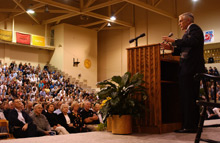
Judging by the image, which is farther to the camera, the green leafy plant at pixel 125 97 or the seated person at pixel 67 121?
the seated person at pixel 67 121

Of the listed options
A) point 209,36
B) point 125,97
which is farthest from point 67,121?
point 209,36

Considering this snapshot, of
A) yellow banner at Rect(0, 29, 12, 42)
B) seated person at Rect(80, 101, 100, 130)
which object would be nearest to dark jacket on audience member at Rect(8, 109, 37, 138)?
seated person at Rect(80, 101, 100, 130)

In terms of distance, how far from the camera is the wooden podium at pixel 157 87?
3.06m

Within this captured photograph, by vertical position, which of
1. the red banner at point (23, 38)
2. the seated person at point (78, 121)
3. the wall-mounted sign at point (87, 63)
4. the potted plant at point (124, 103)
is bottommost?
the seated person at point (78, 121)

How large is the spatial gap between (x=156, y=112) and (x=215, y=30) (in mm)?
11208

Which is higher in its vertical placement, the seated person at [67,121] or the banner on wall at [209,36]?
the banner on wall at [209,36]

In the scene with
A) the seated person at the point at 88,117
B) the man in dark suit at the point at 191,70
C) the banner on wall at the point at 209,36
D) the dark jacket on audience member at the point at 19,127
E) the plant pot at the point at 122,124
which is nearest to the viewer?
the man in dark suit at the point at 191,70

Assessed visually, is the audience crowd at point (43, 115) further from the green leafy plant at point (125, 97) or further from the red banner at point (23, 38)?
the red banner at point (23, 38)

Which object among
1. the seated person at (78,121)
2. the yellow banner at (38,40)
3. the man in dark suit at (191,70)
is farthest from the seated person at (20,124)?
the yellow banner at (38,40)

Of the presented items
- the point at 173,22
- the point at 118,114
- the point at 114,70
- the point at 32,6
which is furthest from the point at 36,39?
the point at 118,114

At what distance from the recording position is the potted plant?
302 cm

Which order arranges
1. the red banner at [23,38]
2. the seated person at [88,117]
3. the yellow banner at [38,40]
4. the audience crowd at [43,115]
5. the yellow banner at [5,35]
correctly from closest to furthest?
the audience crowd at [43,115] → the seated person at [88,117] → the yellow banner at [5,35] → the red banner at [23,38] → the yellow banner at [38,40]

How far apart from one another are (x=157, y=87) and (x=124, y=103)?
0.43m

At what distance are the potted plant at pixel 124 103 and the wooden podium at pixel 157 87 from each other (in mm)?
128
